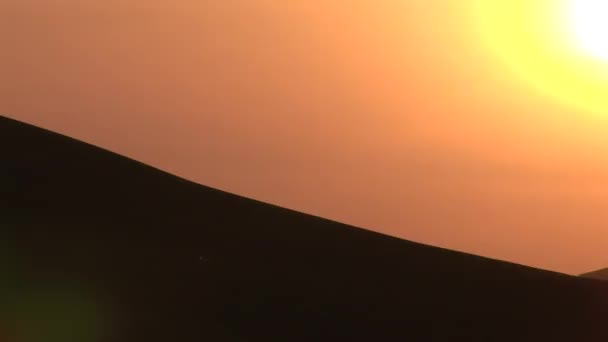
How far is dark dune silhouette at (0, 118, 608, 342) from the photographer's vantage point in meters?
0.57

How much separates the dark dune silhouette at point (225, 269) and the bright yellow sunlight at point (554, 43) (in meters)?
0.29

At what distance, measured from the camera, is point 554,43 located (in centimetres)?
95

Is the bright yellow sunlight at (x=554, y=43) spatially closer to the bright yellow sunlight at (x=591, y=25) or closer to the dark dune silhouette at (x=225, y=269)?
the bright yellow sunlight at (x=591, y=25)

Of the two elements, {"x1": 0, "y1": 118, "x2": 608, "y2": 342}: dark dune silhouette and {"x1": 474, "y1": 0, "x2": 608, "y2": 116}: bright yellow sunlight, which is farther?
{"x1": 474, "y1": 0, "x2": 608, "y2": 116}: bright yellow sunlight

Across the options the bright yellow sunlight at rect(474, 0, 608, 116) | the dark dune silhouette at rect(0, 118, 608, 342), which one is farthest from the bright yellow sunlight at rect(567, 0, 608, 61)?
the dark dune silhouette at rect(0, 118, 608, 342)

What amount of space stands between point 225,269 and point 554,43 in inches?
20.7

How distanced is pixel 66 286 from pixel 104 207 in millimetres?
66

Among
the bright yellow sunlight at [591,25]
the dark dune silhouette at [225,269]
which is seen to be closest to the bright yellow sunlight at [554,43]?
the bright yellow sunlight at [591,25]

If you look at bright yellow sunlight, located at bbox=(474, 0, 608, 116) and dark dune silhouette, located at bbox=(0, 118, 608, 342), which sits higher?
bright yellow sunlight, located at bbox=(474, 0, 608, 116)

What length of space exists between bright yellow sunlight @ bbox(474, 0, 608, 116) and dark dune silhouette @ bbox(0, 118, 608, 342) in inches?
11.5

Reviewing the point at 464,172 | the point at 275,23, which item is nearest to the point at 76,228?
the point at 275,23

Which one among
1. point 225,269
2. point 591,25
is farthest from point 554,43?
point 225,269

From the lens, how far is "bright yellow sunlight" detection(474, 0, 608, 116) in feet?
3.00

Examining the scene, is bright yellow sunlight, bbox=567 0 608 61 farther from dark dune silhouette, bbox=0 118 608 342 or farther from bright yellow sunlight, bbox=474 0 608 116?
dark dune silhouette, bbox=0 118 608 342
